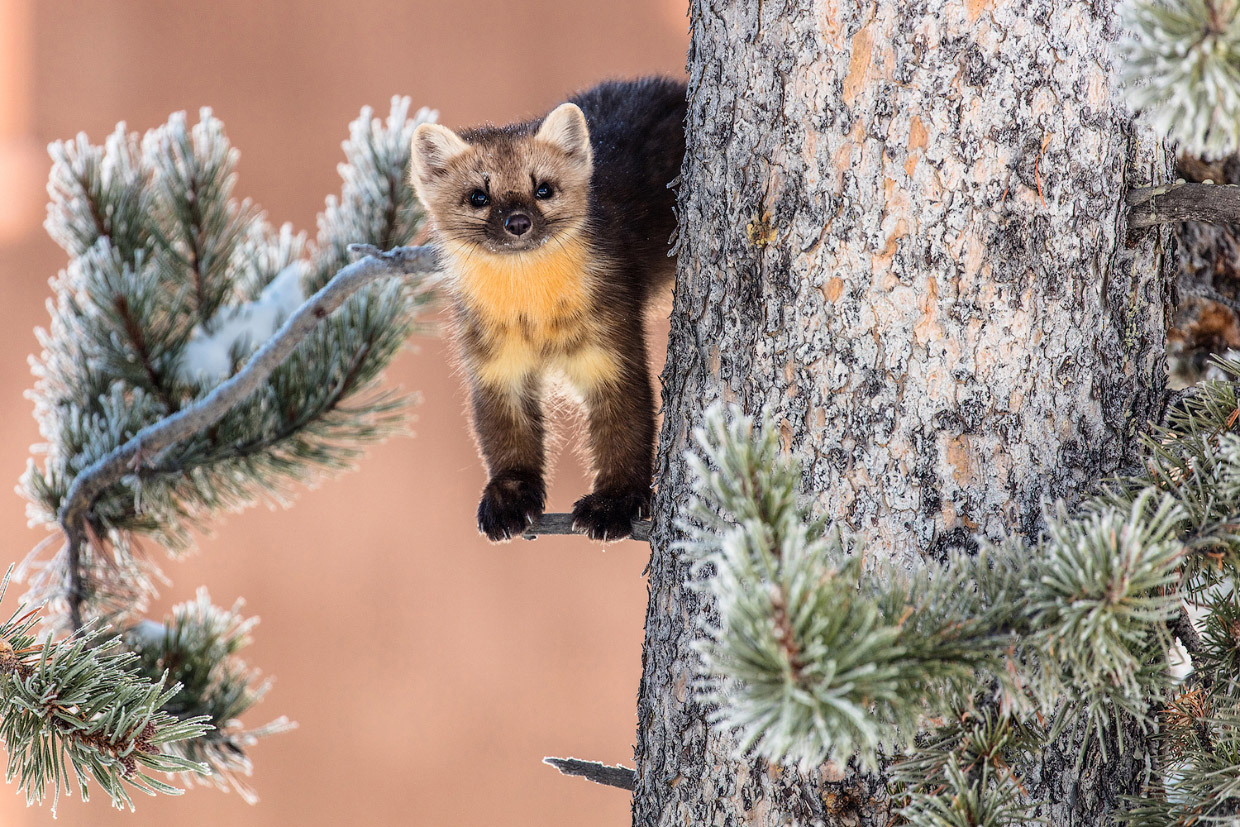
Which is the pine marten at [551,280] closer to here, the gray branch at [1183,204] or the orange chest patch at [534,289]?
the orange chest patch at [534,289]

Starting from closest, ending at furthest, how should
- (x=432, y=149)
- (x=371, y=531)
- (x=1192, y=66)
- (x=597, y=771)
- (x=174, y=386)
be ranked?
(x=1192, y=66) < (x=597, y=771) < (x=174, y=386) < (x=432, y=149) < (x=371, y=531)

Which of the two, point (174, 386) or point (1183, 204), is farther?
point (174, 386)

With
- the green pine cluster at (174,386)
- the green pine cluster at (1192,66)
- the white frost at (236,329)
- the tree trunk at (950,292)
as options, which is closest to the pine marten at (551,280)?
the green pine cluster at (174,386)

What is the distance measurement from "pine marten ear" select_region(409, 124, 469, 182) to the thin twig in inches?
10.3

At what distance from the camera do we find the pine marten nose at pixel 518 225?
1535 mm

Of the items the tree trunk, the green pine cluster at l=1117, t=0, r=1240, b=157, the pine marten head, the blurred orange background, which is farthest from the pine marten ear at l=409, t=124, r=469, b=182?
the blurred orange background

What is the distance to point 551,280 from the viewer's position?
153cm

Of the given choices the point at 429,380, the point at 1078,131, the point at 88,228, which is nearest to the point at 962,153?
the point at 1078,131

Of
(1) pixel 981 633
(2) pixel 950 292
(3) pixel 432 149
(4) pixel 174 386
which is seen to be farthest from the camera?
(3) pixel 432 149

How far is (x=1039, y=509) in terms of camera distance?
89 cm

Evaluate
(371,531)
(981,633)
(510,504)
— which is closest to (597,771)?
(510,504)

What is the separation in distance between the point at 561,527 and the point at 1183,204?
31.3 inches

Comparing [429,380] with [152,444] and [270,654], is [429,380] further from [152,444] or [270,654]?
[152,444]

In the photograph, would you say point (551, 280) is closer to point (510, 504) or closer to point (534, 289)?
point (534, 289)
